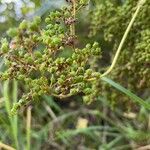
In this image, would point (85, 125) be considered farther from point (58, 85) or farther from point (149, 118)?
point (58, 85)

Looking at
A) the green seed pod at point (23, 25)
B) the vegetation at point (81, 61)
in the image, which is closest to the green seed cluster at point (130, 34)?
the vegetation at point (81, 61)

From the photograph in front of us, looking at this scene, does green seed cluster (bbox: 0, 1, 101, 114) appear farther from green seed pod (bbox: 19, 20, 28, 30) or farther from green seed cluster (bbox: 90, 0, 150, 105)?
green seed cluster (bbox: 90, 0, 150, 105)

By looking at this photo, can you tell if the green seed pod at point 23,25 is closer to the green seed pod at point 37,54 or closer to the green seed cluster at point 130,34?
the green seed pod at point 37,54

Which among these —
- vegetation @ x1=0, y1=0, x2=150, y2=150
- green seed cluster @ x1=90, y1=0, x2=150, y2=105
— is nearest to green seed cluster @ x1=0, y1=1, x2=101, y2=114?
vegetation @ x1=0, y1=0, x2=150, y2=150

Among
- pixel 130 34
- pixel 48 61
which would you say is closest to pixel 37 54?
pixel 48 61

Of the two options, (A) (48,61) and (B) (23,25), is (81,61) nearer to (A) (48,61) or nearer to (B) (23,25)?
(A) (48,61)
